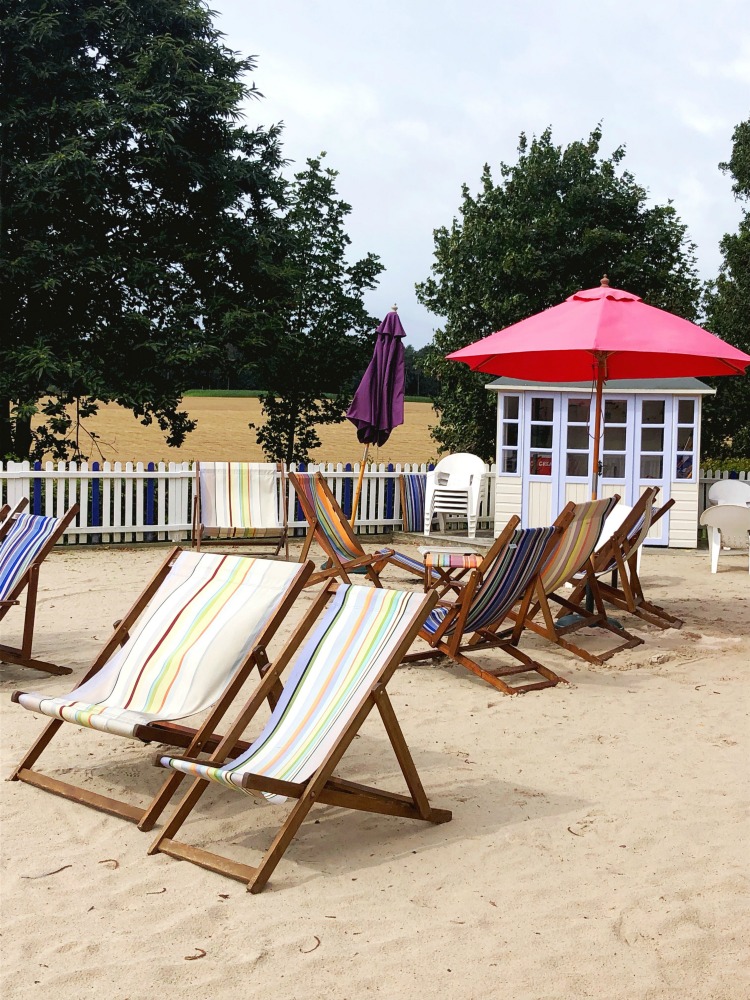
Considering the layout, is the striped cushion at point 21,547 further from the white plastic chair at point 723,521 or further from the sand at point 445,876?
the white plastic chair at point 723,521

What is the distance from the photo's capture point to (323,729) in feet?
12.0

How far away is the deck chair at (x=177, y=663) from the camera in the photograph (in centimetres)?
387

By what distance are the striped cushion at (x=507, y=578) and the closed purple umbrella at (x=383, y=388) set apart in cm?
475

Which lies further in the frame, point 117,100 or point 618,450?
point 117,100

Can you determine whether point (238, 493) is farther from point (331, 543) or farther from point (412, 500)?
point (412, 500)

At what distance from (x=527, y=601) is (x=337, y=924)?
326 centimetres

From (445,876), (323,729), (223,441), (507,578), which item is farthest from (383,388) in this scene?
(223,441)

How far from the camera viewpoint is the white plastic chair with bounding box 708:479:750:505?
1302 cm

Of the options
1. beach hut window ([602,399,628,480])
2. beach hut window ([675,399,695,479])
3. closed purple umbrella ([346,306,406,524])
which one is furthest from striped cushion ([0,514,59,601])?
beach hut window ([675,399,695,479])

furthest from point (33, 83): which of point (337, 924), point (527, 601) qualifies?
point (337, 924)

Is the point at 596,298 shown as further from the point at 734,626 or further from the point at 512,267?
the point at 512,267

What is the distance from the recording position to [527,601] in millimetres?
6148

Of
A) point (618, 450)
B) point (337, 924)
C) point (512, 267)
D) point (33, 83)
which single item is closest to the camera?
point (337, 924)

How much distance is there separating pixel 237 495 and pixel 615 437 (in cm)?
497
